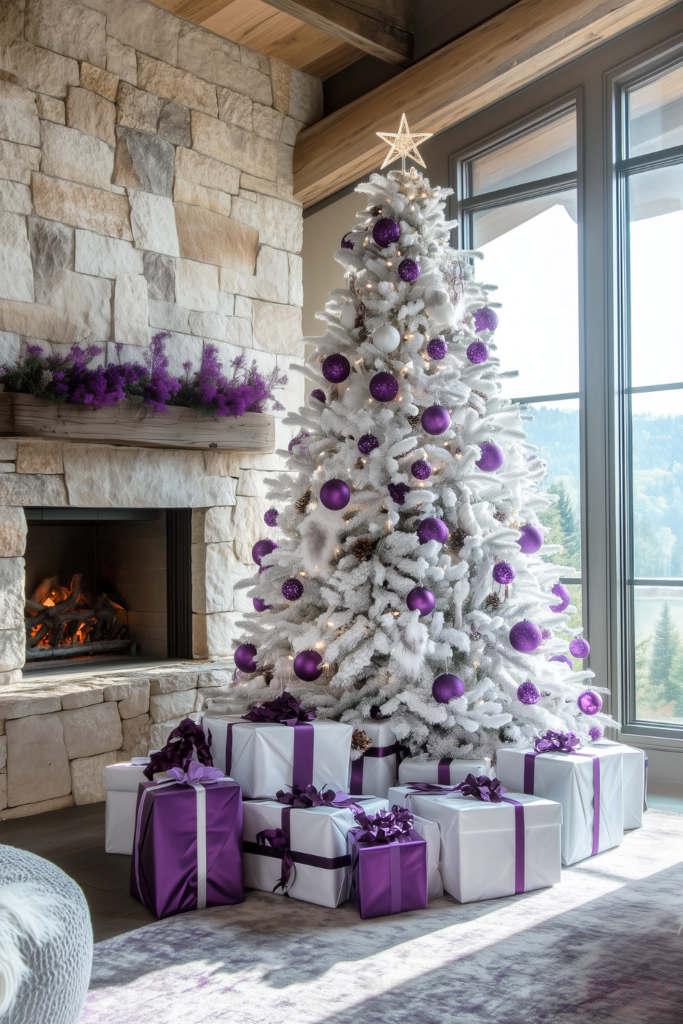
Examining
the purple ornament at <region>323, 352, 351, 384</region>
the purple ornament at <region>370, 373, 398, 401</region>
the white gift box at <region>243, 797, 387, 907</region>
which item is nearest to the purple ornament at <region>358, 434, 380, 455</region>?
the purple ornament at <region>370, 373, 398, 401</region>

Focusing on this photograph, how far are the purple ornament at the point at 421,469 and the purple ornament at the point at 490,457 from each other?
0.70 feet

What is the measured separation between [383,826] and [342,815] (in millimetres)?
136

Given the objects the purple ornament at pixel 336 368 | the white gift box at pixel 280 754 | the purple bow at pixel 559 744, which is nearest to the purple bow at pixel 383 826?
the white gift box at pixel 280 754

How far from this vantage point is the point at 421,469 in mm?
3029

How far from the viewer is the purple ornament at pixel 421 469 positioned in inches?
119

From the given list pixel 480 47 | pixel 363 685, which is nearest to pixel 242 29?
pixel 480 47

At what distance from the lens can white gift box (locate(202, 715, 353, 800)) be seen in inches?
108

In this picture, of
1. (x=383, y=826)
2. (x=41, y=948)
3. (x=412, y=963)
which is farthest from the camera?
(x=383, y=826)

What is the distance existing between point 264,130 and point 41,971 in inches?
170

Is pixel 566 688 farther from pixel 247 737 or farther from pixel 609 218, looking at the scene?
pixel 609 218

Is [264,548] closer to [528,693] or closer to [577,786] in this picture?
[528,693]

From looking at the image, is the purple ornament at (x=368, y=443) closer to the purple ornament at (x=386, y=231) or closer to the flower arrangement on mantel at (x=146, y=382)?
the purple ornament at (x=386, y=231)

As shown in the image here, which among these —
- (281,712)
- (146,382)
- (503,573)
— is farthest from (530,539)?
(146,382)

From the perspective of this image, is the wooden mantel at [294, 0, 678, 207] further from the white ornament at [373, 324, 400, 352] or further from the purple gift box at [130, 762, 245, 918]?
the purple gift box at [130, 762, 245, 918]
